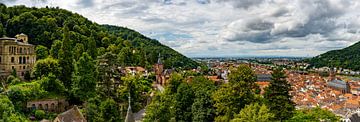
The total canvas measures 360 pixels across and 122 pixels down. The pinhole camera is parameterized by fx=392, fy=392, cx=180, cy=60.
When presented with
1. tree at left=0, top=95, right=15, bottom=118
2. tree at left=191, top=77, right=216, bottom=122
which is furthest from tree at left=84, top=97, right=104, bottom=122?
tree at left=191, top=77, right=216, bottom=122

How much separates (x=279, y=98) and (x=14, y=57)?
29.7m

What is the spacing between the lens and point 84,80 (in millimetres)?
36688

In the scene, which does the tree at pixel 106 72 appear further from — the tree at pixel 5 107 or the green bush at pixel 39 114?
the tree at pixel 5 107

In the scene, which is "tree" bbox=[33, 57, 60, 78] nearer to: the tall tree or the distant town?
the tall tree

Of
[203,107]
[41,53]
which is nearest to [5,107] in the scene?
[203,107]

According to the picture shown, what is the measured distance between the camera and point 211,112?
31609mm

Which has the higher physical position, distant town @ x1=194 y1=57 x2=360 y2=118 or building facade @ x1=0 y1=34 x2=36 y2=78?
building facade @ x1=0 y1=34 x2=36 y2=78

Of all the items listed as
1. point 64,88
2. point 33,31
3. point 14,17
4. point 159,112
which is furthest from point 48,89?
point 14,17

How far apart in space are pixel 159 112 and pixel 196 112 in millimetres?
3514

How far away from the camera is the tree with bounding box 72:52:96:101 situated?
1448 inches

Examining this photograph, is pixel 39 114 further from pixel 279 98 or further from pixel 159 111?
pixel 279 98

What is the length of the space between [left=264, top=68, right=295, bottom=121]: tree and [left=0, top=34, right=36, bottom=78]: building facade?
28.2m

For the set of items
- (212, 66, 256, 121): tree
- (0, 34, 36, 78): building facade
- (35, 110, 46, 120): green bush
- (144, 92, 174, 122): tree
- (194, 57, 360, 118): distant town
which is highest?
(0, 34, 36, 78): building facade

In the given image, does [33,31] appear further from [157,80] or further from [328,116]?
[328,116]
